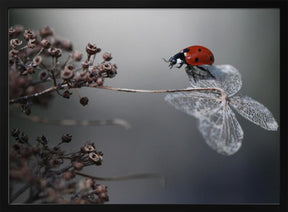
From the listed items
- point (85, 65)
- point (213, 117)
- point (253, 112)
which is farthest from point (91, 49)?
point (253, 112)

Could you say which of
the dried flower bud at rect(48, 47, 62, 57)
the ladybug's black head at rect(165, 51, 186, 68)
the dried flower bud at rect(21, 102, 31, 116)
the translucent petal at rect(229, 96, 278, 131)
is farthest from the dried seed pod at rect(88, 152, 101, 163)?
the ladybug's black head at rect(165, 51, 186, 68)

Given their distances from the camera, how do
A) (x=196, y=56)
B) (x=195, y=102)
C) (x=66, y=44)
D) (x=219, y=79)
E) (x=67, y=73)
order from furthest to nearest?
(x=196, y=56) < (x=219, y=79) < (x=195, y=102) < (x=66, y=44) < (x=67, y=73)

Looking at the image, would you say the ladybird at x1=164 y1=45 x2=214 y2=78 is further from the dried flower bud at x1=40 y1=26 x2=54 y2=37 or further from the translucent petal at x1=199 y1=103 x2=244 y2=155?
the dried flower bud at x1=40 y1=26 x2=54 y2=37

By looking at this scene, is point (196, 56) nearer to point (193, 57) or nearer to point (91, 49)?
point (193, 57)

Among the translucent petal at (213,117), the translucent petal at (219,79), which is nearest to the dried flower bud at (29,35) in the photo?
the translucent petal at (213,117)
